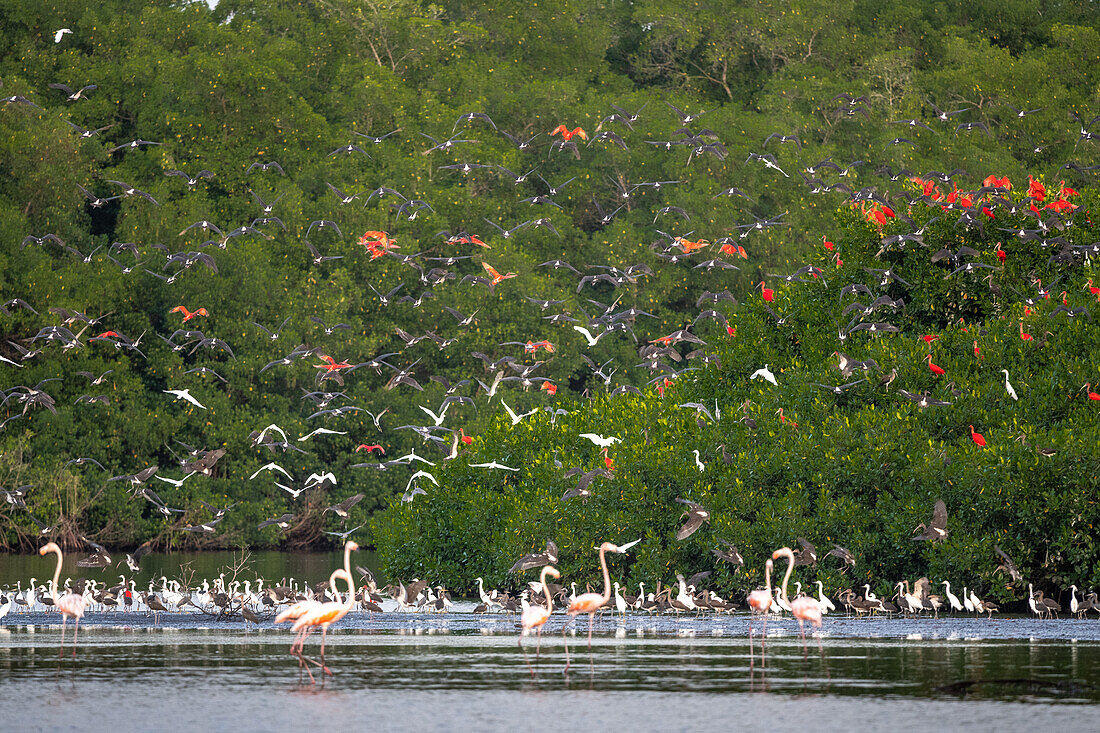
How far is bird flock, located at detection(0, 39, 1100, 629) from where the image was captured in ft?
104

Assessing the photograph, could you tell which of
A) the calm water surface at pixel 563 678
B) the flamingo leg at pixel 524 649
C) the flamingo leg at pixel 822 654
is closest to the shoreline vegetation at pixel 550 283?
the calm water surface at pixel 563 678

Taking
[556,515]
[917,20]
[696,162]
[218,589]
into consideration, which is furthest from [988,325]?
[917,20]

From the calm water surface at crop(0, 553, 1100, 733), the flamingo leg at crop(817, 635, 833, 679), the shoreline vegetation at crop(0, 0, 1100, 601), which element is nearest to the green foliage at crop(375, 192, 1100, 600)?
the shoreline vegetation at crop(0, 0, 1100, 601)

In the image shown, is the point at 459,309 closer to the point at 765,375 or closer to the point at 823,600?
the point at 765,375

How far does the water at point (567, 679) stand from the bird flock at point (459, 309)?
16.6ft

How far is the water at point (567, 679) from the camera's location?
15211mm

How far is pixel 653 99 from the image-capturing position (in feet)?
243

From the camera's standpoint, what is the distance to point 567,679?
1805 centimetres

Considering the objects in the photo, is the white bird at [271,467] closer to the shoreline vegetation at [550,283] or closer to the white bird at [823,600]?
the shoreline vegetation at [550,283]

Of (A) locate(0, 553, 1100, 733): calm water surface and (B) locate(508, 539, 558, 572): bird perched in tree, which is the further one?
(B) locate(508, 539, 558, 572): bird perched in tree

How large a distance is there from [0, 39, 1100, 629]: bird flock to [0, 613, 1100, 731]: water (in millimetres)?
5049

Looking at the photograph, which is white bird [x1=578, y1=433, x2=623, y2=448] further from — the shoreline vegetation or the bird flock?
the shoreline vegetation

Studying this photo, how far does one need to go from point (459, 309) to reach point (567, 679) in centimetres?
4605

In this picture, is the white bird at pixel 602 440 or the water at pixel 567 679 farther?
the white bird at pixel 602 440
